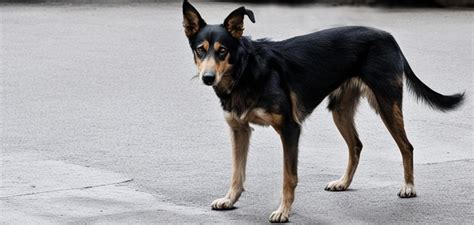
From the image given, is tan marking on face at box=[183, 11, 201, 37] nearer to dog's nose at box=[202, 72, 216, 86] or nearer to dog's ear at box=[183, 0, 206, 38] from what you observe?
dog's ear at box=[183, 0, 206, 38]

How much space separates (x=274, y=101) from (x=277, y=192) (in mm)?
966

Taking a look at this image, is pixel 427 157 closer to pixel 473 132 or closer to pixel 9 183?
pixel 473 132

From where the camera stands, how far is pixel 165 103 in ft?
37.4

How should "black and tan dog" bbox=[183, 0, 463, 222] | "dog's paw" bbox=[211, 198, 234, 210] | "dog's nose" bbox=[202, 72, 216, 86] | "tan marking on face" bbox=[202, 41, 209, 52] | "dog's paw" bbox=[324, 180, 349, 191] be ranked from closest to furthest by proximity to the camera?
"dog's nose" bbox=[202, 72, 216, 86] → "tan marking on face" bbox=[202, 41, 209, 52] → "black and tan dog" bbox=[183, 0, 463, 222] → "dog's paw" bbox=[211, 198, 234, 210] → "dog's paw" bbox=[324, 180, 349, 191]

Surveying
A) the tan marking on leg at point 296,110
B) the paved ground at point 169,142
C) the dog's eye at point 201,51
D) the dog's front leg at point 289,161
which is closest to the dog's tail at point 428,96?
the paved ground at point 169,142

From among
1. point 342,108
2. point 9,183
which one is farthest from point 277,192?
point 9,183

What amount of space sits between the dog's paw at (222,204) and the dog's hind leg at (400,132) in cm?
121

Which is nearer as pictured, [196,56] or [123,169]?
[196,56]

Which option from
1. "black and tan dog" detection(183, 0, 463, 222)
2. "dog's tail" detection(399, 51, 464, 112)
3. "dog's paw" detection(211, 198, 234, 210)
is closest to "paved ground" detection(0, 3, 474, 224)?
"dog's paw" detection(211, 198, 234, 210)

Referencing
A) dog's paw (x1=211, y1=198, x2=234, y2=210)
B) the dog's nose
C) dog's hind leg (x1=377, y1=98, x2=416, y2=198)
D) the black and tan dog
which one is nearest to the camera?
the dog's nose

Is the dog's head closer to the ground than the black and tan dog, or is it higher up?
higher up

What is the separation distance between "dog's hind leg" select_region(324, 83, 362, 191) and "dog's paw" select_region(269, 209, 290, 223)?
945 millimetres

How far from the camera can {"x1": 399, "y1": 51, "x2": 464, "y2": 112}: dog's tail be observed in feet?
26.2

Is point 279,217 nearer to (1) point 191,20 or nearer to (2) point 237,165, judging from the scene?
(2) point 237,165
